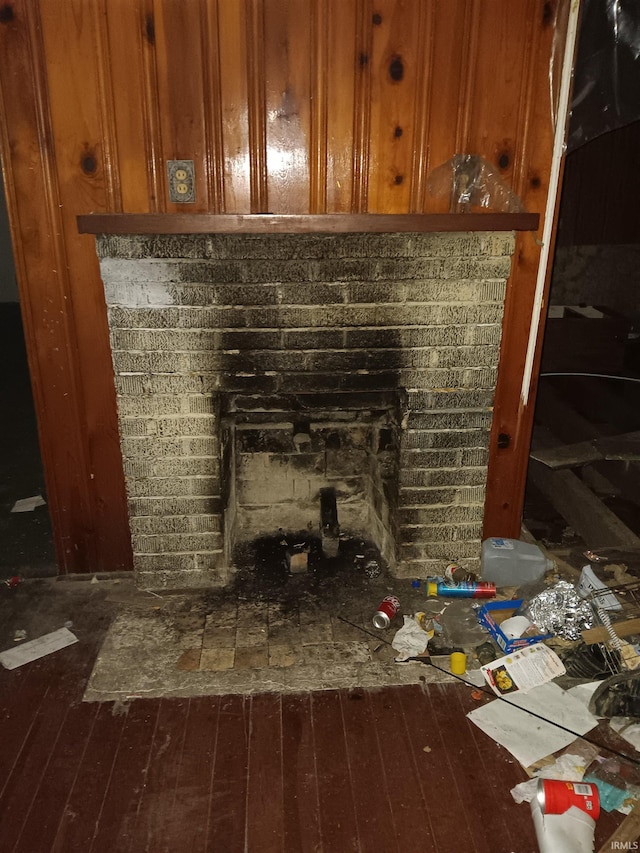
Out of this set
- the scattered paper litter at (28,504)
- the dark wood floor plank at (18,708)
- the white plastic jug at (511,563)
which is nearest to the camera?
the dark wood floor plank at (18,708)

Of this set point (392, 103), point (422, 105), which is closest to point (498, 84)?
point (422, 105)

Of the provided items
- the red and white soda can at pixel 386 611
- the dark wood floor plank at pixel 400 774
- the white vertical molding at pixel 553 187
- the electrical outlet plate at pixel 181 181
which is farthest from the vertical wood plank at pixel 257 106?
the dark wood floor plank at pixel 400 774

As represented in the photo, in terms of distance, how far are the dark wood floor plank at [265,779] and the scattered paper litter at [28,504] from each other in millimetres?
2196

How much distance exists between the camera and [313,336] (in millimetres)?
2621

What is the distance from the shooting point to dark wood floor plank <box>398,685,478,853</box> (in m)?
1.85

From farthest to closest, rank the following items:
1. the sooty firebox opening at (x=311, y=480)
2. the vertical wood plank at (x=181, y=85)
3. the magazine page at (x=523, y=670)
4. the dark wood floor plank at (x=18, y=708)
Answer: the sooty firebox opening at (x=311, y=480)
the magazine page at (x=523, y=670)
the vertical wood plank at (x=181, y=85)
the dark wood floor plank at (x=18, y=708)

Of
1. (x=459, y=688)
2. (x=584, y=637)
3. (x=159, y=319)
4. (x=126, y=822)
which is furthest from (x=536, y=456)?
(x=126, y=822)

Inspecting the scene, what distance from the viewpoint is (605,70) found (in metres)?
2.63

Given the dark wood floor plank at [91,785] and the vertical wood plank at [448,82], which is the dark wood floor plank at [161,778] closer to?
the dark wood floor plank at [91,785]

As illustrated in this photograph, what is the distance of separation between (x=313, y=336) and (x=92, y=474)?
1216 mm

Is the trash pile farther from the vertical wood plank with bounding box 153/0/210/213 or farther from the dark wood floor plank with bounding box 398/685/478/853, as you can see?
the vertical wood plank with bounding box 153/0/210/213

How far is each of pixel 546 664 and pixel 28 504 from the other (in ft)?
10.1

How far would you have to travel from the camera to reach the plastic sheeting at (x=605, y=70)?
2561 millimetres

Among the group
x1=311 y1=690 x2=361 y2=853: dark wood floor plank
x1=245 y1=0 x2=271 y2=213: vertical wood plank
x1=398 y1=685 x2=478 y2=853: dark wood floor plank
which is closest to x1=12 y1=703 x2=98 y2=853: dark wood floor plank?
x1=311 y1=690 x2=361 y2=853: dark wood floor plank
